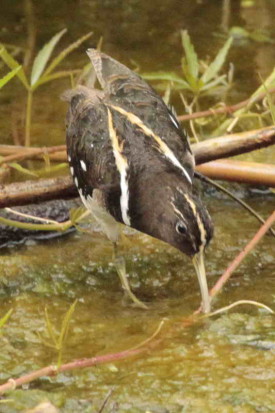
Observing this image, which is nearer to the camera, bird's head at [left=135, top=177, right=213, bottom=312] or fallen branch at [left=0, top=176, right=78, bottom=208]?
bird's head at [left=135, top=177, right=213, bottom=312]

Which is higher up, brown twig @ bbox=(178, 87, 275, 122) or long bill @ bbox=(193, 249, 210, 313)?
brown twig @ bbox=(178, 87, 275, 122)

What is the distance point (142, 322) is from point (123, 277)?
1.42 ft

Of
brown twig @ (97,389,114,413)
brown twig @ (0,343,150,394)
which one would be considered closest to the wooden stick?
brown twig @ (0,343,150,394)

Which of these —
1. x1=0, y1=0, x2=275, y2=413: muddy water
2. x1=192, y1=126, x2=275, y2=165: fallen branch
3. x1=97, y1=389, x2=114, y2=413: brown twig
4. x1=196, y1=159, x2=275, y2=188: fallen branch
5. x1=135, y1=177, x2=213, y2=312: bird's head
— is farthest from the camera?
x1=196, y1=159, x2=275, y2=188: fallen branch

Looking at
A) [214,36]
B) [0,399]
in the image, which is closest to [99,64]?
[0,399]

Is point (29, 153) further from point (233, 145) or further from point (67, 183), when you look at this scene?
point (233, 145)

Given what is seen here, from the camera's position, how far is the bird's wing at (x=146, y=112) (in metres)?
4.83

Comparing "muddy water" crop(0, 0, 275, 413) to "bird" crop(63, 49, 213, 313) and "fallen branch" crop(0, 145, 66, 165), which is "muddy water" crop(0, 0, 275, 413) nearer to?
"bird" crop(63, 49, 213, 313)

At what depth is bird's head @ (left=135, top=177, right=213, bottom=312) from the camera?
4.38 metres

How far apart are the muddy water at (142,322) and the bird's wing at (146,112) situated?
0.70 meters

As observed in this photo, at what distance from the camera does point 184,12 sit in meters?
9.46

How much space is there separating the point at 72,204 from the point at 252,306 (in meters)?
1.51

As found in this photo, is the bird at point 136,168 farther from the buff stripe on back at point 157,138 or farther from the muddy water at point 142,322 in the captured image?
the muddy water at point 142,322

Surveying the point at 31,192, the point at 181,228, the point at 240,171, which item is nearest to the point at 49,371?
the point at 181,228
